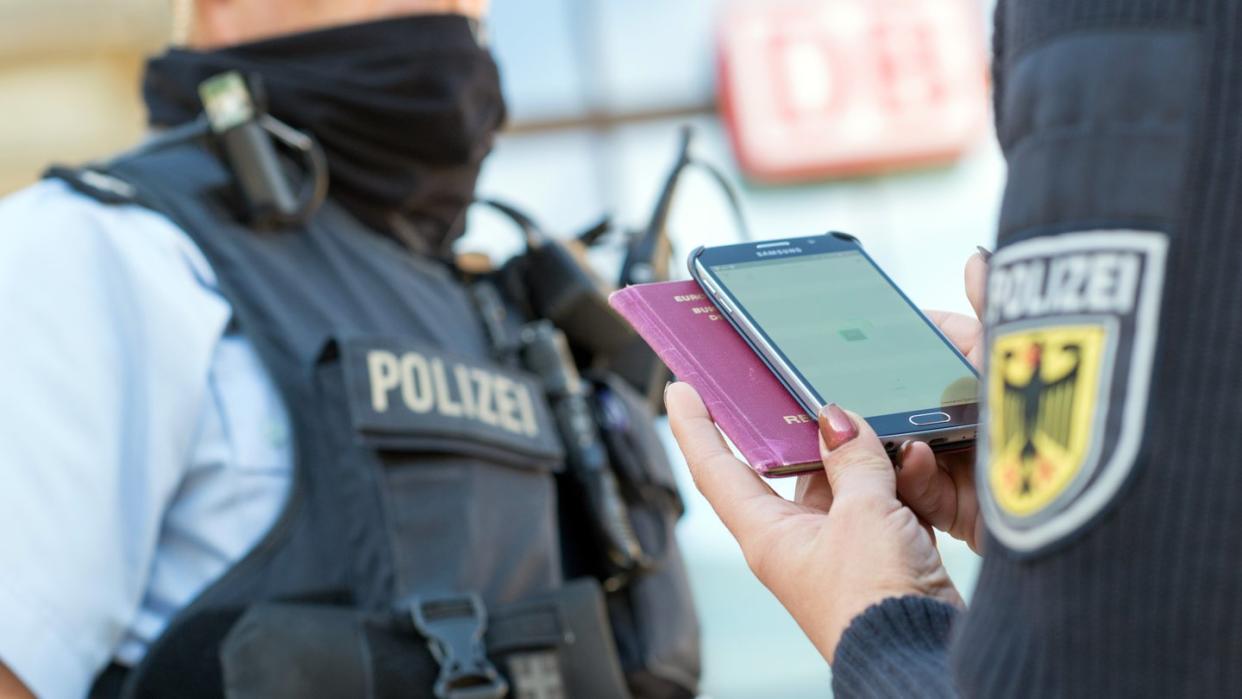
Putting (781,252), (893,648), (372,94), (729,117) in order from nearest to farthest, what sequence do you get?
(893,648) → (781,252) → (372,94) → (729,117)

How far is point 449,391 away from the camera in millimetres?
1348

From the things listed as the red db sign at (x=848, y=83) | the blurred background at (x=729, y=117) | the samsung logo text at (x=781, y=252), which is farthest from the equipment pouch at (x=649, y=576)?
the red db sign at (x=848, y=83)

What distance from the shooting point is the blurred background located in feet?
18.4

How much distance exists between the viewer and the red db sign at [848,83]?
18.2 ft

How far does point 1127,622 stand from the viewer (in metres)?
0.51

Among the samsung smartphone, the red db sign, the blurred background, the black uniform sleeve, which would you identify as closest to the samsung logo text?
the samsung smartphone

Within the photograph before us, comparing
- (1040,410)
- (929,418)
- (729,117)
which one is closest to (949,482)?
(929,418)

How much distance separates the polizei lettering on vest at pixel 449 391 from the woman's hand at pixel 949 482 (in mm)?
587

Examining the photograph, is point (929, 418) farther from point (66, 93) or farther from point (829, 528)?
point (66, 93)

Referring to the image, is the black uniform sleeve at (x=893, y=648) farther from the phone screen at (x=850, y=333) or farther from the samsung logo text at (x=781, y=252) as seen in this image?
the samsung logo text at (x=781, y=252)

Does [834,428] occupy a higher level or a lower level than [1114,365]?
lower

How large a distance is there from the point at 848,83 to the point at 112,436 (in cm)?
478

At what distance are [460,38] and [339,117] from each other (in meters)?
0.16

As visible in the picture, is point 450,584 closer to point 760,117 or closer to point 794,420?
point 794,420
